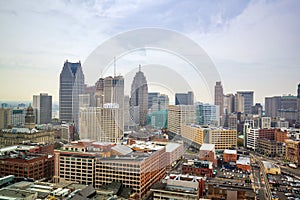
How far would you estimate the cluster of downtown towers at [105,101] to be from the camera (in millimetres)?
3503

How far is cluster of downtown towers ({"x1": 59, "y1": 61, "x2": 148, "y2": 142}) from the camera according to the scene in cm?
350

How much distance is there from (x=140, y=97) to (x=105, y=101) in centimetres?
149

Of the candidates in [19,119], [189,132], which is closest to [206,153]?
[189,132]

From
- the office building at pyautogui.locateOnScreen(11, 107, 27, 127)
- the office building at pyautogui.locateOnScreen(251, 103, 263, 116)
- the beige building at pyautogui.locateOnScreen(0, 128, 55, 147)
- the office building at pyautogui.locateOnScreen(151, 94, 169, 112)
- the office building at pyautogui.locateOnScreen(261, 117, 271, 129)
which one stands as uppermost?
the office building at pyautogui.locateOnScreen(151, 94, 169, 112)

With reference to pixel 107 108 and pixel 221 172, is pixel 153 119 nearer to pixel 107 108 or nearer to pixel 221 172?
pixel 107 108

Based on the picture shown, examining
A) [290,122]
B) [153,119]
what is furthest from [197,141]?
[290,122]

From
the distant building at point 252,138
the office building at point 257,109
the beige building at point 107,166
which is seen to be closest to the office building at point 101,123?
the beige building at point 107,166

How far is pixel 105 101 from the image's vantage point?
5.45m

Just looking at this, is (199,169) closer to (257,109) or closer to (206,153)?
(206,153)

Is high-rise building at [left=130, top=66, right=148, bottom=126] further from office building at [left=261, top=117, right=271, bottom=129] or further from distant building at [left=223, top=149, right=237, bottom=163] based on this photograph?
office building at [left=261, top=117, right=271, bottom=129]

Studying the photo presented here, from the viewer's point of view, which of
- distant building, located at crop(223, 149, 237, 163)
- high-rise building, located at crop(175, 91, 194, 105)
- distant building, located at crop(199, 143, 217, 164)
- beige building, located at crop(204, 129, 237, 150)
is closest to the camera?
high-rise building, located at crop(175, 91, 194, 105)

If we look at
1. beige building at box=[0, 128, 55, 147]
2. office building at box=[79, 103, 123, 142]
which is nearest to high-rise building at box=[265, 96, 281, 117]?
office building at box=[79, 103, 123, 142]

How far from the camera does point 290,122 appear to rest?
36.6 feet

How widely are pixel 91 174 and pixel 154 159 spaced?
1.12 metres
